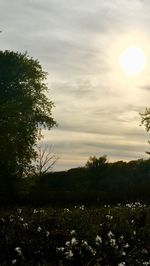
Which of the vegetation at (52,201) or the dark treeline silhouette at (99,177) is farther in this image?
the dark treeline silhouette at (99,177)

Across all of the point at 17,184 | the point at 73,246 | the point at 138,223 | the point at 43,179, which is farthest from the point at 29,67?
the point at 73,246

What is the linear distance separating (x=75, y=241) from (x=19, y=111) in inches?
1412

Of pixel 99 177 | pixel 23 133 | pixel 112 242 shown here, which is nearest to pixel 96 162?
pixel 99 177

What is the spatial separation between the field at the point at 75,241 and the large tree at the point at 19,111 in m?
29.7

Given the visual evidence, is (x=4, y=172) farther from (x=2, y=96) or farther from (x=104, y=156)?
(x=104, y=156)

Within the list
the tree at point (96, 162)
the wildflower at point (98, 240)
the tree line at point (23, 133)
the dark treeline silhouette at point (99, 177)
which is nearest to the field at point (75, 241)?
the wildflower at point (98, 240)

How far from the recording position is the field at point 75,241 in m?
14.0

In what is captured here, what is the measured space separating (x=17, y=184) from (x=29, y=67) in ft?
38.2

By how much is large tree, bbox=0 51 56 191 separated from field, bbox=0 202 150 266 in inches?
1170

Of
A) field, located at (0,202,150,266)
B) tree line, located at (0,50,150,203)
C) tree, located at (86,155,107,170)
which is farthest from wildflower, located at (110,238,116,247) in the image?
tree, located at (86,155,107,170)

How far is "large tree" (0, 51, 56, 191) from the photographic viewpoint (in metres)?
47.7

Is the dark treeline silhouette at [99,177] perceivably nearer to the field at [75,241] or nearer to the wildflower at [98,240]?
the field at [75,241]

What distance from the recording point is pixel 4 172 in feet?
159

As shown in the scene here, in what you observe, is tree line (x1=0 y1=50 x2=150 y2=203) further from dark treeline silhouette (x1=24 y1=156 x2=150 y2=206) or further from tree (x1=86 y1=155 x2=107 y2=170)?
tree (x1=86 y1=155 x2=107 y2=170)
